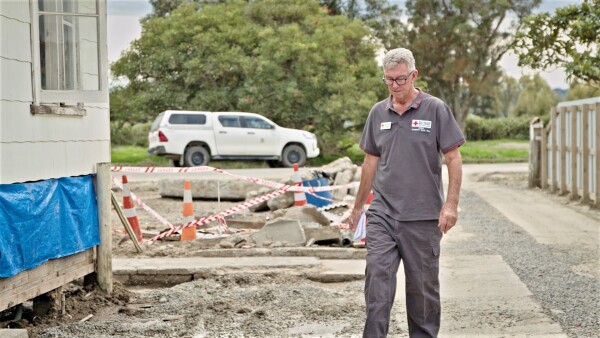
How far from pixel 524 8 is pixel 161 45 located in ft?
73.2

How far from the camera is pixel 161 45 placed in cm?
3656

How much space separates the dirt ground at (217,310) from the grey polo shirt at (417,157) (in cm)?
159

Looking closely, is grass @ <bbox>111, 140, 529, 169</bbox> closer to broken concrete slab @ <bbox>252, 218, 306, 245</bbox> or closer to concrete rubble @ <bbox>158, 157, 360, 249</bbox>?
concrete rubble @ <bbox>158, 157, 360, 249</bbox>

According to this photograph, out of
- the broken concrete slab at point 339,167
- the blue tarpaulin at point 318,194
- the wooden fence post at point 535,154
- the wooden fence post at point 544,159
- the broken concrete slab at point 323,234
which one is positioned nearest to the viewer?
the broken concrete slab at point 323,234

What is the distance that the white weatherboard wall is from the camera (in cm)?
711

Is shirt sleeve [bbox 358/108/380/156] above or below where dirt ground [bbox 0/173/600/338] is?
above

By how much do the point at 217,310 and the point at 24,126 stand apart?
2.15 meters

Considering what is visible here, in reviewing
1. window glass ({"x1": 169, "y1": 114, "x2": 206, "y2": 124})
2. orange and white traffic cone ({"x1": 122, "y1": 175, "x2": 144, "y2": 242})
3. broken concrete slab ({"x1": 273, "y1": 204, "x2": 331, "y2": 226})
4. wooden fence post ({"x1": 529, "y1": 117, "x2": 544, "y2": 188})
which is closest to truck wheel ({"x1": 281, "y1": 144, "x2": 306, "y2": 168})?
window glass ({"x1": 169, "y1": 114, "x2": 206, "y2": 124})

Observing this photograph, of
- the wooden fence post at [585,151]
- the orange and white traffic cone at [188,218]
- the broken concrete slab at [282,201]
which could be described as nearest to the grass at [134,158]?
the broken concrete slab at [282,201]

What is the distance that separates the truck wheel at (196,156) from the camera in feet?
97.5

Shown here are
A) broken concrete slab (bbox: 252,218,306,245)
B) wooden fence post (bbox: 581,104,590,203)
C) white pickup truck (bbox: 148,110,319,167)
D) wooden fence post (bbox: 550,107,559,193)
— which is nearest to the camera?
broken concrete slab (bbox: 252,218,306,245)

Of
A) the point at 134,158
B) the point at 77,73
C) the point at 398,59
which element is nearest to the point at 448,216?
the point at 398,59

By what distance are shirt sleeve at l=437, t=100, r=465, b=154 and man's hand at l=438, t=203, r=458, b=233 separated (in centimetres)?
34

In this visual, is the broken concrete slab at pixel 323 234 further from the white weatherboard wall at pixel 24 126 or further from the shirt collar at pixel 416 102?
the shirt collar at pixel 416 102
